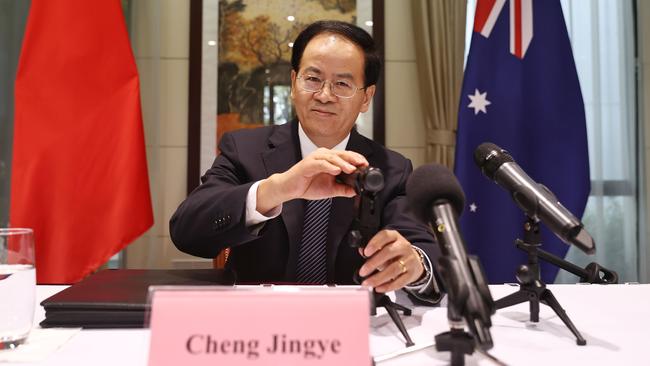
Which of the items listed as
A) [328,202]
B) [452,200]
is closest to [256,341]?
[452,200]

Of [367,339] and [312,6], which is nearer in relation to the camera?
[367,339]

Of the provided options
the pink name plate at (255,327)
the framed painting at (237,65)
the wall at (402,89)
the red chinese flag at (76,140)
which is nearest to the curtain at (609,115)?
the wall at (402,89)

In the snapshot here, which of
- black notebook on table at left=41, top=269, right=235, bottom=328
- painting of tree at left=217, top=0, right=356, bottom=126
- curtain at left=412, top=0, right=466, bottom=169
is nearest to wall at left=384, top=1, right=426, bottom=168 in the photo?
curtain at left=412, top=0, right=466, bottom=169

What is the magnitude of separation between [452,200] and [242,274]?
1.12 meters

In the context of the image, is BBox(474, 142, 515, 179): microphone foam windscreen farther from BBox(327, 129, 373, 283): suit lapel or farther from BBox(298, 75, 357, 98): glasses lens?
BBox(298, 75, 357, 98): glasses lens

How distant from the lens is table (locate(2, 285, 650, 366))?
2.95 feet

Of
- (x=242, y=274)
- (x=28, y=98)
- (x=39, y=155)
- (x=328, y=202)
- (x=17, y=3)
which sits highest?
(x=17, y=3)

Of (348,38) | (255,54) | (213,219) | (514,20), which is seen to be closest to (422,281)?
(213,219)

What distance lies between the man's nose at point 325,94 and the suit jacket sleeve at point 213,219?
0.39 m

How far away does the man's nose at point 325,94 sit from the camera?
1731 mm

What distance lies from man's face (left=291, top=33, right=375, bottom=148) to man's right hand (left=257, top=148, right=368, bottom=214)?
49 cm

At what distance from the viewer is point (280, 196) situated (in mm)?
1302

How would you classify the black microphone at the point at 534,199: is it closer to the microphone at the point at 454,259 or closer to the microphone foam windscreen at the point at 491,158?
the microphone foam windscreen at the point at 491,158

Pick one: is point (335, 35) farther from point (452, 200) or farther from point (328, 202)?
point (452, 200)
